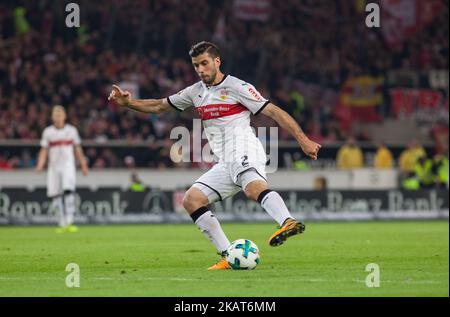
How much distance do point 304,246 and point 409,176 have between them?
14.1m

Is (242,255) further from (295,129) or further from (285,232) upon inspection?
(295,129)

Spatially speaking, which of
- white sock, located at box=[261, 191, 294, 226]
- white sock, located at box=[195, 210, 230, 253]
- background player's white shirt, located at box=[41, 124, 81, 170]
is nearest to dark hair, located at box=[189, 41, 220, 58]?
white sock, located at box=[261, 191, 294, 226]

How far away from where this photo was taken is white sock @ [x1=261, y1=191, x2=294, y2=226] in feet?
34.8

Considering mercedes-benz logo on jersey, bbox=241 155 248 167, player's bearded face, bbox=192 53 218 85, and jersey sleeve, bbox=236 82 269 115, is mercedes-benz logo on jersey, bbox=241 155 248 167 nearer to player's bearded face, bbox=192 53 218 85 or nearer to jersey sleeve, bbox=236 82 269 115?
jersey sleeve, bbox=236 82 269 115

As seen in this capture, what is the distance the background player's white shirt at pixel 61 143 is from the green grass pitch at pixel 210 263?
2.02 meters

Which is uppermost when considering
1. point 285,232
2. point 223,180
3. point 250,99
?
point 250,99

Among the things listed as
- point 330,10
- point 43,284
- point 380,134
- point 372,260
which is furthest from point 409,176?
point 43,284

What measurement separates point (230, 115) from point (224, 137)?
0.25m

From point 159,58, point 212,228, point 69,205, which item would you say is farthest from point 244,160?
point 159,58

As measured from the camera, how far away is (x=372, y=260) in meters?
12.6

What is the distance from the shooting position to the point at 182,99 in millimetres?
11703
